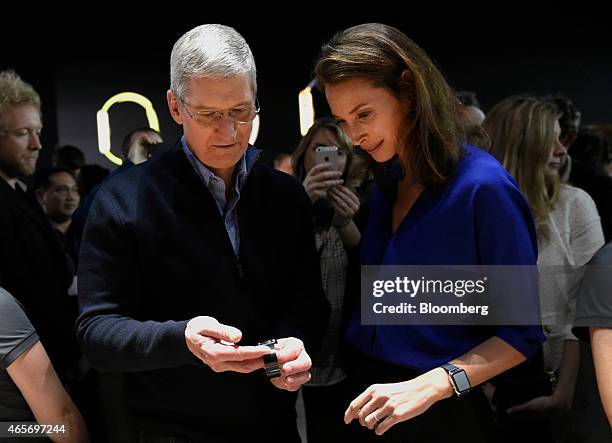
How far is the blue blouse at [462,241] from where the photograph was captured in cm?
146

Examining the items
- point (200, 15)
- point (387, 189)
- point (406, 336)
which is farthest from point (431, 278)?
point (200, 15)

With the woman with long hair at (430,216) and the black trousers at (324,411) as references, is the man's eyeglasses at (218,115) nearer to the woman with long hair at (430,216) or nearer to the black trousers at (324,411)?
the woman with long hair at (430,216)

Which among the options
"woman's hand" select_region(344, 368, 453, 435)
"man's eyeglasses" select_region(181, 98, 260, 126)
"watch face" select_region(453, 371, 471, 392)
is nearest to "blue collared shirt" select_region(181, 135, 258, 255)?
"man's eyeglasses" select_region(181, 98, 260, 126)

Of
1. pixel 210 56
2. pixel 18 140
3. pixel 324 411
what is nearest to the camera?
pixel 210 56

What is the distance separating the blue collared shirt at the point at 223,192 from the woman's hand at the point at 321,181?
1.77 feet

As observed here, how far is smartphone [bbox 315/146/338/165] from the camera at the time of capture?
7.20 feet

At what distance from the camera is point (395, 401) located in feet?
4.55

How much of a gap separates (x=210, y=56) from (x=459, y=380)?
2.58 feet

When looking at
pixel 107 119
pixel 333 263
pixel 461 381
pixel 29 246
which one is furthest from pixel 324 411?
pixel 107 119

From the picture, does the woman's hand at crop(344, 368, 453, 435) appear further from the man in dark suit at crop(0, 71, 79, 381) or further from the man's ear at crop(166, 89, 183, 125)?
the man in dark suit at crop(0, 71, 79, 381)

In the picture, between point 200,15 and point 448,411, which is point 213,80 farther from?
point 200,15

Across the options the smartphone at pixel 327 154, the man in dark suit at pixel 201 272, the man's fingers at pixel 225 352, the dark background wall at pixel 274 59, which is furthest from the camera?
the dark background wall at pixel 274 59

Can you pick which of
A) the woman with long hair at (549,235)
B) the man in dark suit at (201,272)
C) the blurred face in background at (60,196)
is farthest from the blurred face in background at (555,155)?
the blurred face in background at (60,196)

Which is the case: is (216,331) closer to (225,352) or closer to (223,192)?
(225,352)
